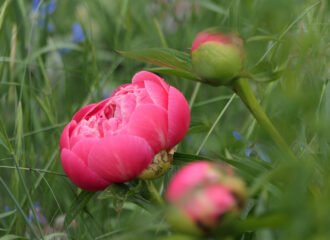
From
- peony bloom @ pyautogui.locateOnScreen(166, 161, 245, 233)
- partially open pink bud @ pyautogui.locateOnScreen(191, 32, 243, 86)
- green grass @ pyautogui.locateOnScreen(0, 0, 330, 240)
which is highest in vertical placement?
partially open pink bud @ pyautogui.locateOnScreen(191, 32, 243, 86)

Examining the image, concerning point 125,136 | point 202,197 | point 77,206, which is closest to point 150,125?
point 125,136

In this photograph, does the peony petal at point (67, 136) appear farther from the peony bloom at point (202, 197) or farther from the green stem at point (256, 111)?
the peony bloom at point (202, 197)

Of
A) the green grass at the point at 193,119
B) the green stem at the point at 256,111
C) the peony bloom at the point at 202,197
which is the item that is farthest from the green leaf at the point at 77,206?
the peony bloom at the point at 202,197

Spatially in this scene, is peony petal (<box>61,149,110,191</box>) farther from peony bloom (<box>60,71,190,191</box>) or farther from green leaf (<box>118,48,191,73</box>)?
green leaf (<box>118,48,191,73</box>)

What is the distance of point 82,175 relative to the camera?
856mm

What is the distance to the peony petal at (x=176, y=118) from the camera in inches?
34.0

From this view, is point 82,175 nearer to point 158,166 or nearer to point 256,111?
point 158,166

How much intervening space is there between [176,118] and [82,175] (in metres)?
0.11

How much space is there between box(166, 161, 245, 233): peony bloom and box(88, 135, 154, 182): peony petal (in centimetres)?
22

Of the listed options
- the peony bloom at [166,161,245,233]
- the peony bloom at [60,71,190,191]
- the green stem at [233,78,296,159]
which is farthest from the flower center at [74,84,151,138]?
the peony bloom at [166,161,245,233]

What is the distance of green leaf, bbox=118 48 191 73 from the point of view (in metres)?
0.82

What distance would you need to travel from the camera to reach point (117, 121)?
0.88m

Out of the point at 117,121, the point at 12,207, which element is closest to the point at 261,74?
the point at 117,121

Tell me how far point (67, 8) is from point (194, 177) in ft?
5.77
